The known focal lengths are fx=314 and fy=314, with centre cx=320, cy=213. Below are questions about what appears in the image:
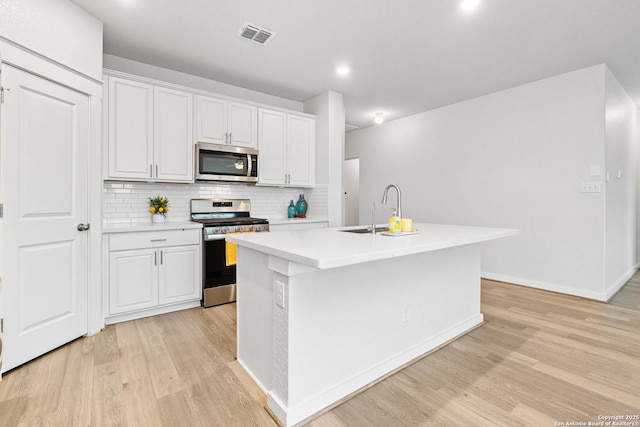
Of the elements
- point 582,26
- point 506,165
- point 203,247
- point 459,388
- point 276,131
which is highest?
point 582,26

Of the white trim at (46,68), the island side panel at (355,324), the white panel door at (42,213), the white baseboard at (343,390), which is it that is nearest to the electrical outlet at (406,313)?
the island side panel at (355,324)

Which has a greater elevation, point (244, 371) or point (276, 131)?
point (276, 131)

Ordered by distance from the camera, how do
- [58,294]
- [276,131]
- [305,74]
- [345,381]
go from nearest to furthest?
[345,381] < [58,294] < [305,74] < [276,131]

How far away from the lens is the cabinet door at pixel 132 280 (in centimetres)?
274

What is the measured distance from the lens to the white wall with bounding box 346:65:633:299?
3441mm

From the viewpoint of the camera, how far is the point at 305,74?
3.68 meters

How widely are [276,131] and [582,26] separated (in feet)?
10.4

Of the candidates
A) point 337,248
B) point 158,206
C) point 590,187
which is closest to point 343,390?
point 337,248

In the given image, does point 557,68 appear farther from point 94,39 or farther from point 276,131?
point 94,39

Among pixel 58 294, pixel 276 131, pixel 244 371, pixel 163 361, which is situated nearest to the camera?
pixel 244 371

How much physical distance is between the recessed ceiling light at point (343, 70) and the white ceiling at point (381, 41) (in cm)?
6

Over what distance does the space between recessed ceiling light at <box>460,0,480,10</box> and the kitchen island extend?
1.71 meters

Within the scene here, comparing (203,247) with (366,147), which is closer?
(203,247)

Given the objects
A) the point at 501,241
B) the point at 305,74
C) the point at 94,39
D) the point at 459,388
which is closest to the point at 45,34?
the point at 94,39
